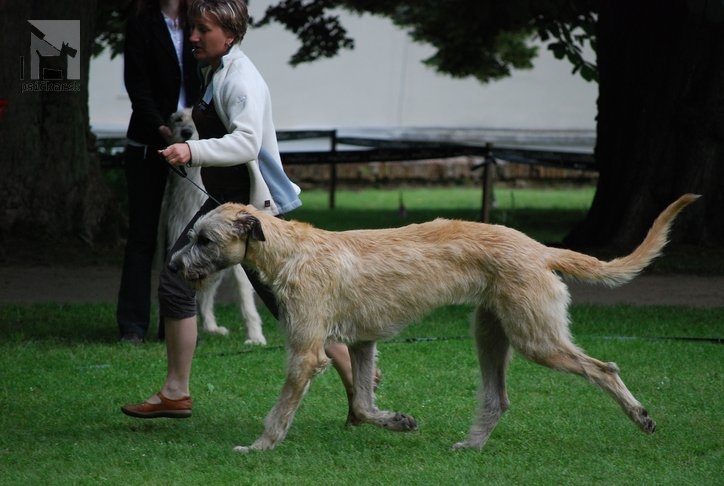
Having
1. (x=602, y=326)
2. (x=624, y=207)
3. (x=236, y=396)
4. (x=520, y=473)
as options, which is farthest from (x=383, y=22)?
(x=520, y=473)

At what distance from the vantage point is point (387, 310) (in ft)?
18.9

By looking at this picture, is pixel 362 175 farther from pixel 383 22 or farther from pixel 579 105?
pixel 579 105

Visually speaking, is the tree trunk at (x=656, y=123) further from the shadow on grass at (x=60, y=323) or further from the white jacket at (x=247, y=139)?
the white jacket at (x=247, y=139)

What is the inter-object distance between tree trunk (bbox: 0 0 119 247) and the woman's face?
6596 millimetres

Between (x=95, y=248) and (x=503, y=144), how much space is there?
12.9 meters

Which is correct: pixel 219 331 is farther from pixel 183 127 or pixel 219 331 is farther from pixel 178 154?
pixel 178 154

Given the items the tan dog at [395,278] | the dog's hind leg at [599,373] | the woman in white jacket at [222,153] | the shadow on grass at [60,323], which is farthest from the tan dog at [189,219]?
the dog's hind leg at [599,373]

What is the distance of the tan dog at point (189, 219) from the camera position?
25.6 feet

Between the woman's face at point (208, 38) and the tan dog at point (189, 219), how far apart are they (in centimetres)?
167

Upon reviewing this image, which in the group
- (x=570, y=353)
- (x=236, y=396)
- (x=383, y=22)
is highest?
(x=383, y=22)

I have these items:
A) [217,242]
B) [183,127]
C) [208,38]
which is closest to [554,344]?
[217,242]

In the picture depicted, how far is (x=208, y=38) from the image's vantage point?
5.74 meters

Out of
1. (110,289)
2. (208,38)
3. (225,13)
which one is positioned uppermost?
(225,13)

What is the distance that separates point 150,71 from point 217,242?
2.69m
